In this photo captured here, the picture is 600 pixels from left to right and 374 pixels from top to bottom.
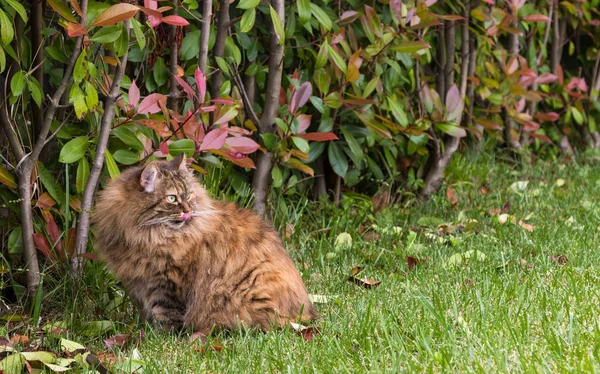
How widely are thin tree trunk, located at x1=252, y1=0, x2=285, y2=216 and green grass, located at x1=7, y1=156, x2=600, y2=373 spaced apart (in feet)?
0.62

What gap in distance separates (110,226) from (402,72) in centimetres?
264

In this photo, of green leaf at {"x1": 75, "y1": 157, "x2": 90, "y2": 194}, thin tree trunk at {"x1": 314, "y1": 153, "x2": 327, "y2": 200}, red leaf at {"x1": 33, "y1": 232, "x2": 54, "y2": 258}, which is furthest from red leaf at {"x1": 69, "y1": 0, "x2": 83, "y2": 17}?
thin tree trunk at {"x1": 314, "y1": 153, "x2": 327, "y2": 200}

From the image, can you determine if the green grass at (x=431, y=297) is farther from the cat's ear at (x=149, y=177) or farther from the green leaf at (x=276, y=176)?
the cat's ear at (x=149, y=177)

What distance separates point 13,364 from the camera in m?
3.18

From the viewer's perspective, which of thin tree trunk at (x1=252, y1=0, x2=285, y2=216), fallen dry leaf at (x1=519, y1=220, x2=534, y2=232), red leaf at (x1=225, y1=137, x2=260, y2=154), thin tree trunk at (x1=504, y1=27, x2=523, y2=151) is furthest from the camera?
thin tree trunk at (x1=504, y1=27, x2=523, y2=151)

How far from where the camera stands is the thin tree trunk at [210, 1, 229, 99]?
445 centimetres

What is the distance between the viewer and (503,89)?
20.0ft

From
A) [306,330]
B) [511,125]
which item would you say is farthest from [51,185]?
[511,125]

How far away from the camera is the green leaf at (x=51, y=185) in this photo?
408 centimetres

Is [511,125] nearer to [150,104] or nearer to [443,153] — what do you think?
[443,153]

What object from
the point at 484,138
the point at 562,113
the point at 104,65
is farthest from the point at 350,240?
the point at 562,113

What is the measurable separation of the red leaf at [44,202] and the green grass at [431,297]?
38cm

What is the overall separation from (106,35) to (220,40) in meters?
0.97

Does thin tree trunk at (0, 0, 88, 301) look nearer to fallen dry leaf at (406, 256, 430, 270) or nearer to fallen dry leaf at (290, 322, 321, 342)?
fallen dry leaf at (290, 322, 321, 342)
